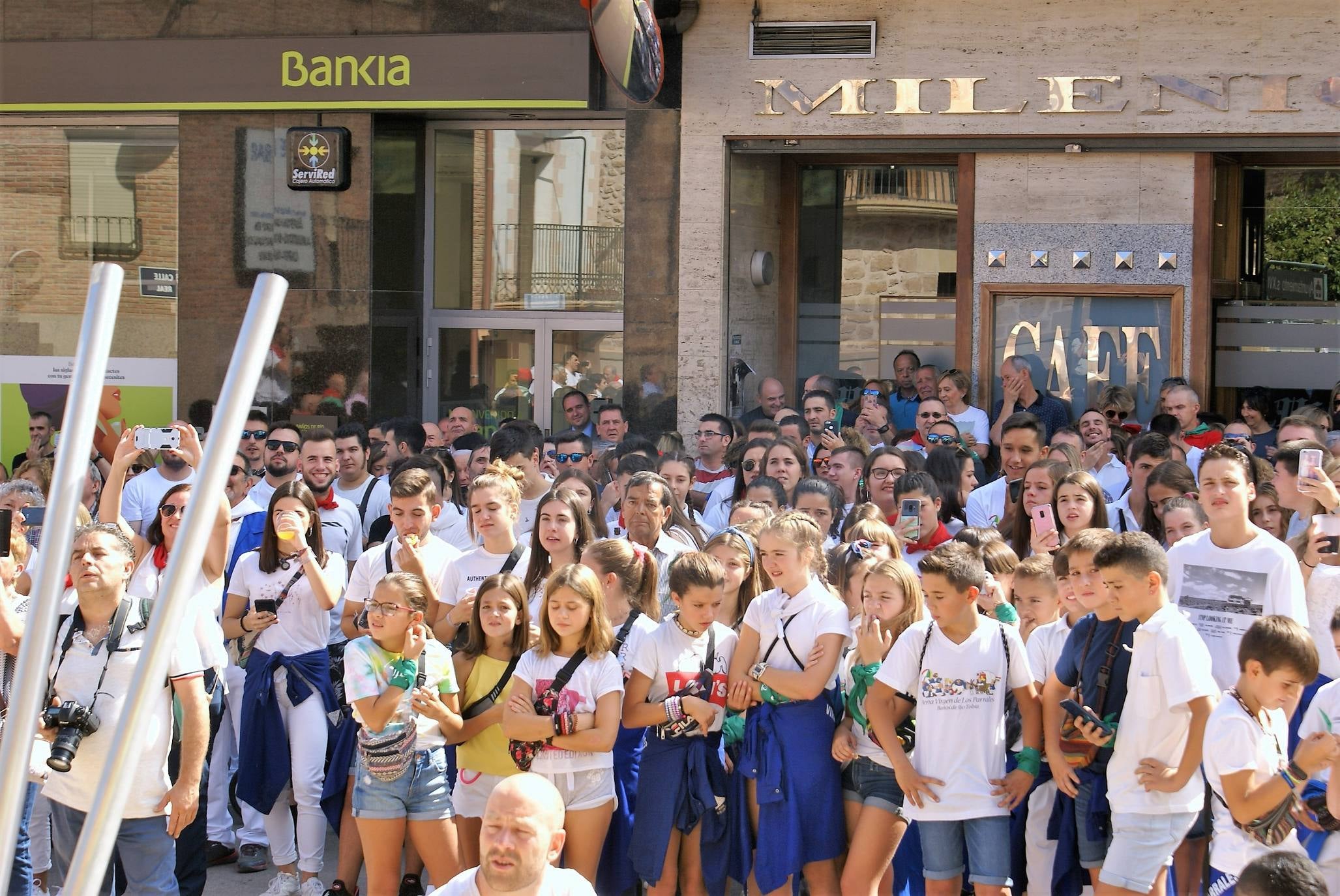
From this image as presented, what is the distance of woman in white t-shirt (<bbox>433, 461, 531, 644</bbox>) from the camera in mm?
6918

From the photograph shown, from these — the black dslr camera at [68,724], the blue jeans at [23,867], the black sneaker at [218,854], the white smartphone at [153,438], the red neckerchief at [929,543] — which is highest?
the white smartphone at [153,438]

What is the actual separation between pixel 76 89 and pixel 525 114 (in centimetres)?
426

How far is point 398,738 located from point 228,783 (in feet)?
6.45

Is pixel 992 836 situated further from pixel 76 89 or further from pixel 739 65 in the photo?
pixel 76 89

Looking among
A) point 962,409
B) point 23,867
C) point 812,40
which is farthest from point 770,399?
point 23,867

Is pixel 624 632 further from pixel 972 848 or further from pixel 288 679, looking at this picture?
pixel 288 679

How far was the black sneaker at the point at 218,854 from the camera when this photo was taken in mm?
7395

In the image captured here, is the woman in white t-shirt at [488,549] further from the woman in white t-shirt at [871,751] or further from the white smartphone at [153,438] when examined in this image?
the woman in white t-shirt at [871,751]

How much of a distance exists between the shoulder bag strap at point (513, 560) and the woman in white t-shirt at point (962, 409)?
5.01 metres

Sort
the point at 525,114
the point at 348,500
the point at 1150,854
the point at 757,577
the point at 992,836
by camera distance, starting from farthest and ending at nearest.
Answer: the point at 525,114 → the point at 348,500 → the point at 757,577 → the point at 992,836 → the point at 1150,854

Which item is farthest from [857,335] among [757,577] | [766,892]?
[766,892]

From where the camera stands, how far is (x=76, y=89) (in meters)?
14.4

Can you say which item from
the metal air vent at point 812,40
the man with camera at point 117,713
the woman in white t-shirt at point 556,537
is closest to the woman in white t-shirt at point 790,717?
the woman in white t-shirt at point 556,537

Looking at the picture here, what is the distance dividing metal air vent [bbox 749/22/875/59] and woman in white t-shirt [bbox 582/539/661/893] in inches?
301
